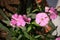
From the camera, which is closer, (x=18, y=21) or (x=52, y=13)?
(x=18, y=21)

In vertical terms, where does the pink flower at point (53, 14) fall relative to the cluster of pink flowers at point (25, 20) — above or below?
above

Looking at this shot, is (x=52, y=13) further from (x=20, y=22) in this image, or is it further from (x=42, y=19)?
(x=20, y=22)

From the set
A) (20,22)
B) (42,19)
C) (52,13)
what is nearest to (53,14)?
(52,13)

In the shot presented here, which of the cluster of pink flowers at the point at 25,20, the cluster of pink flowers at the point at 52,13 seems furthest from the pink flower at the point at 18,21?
the cluster of pink flowers at the point at 52,13

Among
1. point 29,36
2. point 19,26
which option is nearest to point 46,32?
point 29,36

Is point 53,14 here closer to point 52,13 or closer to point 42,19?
point 52,13

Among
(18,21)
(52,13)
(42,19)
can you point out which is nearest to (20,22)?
(18,21)

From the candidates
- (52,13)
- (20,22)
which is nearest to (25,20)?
(20,22)

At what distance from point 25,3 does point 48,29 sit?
33 centimetres

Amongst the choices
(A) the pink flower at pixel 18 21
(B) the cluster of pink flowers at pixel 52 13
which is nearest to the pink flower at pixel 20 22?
(A) the pink flower at pixel 18 21

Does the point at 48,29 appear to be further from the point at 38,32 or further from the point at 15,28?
the point at 15,28

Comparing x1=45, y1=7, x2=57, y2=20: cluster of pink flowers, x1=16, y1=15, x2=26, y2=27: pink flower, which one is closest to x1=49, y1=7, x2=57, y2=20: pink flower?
x1=45, y1=7, x2=57, y2=20: cluster of pink flowers

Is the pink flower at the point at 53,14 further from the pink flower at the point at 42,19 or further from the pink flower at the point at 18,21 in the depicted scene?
the pink flower at the point at 18,21

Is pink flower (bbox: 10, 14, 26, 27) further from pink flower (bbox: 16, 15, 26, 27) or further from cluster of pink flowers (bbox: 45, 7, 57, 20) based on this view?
cluster of pink flowers (bbox: 45, 7, 57, 20)
